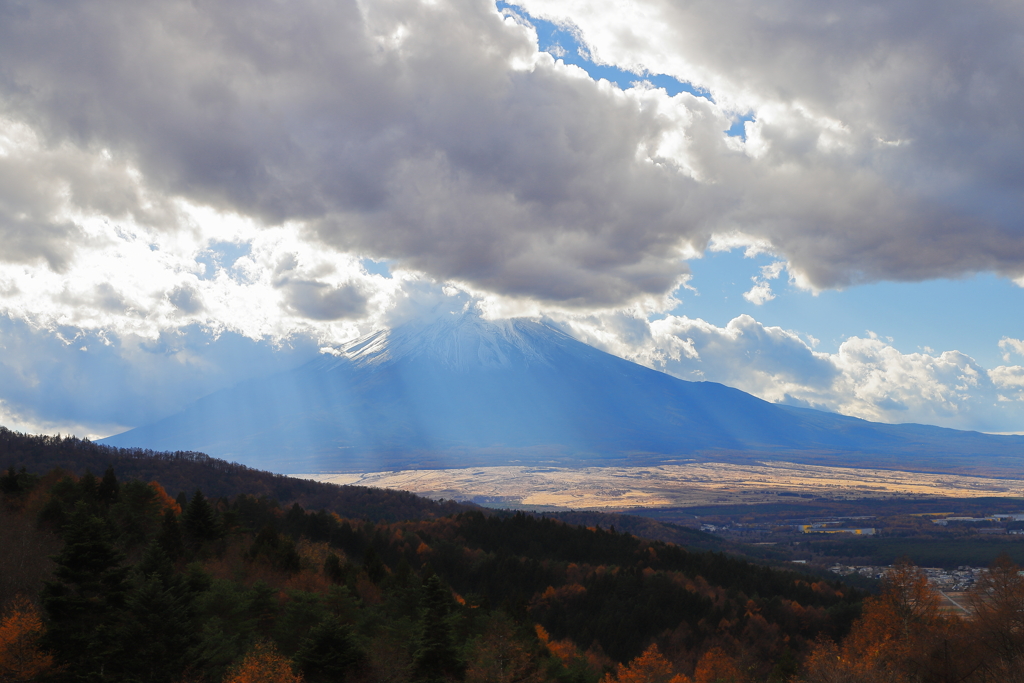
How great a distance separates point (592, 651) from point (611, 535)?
43.5m

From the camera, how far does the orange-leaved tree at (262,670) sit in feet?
122

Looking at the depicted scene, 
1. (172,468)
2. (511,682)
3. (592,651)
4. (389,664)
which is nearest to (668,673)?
(592,651)

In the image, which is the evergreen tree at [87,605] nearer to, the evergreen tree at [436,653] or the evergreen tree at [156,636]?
the evergreen tree at [156,636]

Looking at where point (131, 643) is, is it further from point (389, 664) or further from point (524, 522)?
point (524, 522)

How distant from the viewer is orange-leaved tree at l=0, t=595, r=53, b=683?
36.0 meters

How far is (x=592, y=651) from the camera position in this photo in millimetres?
86875

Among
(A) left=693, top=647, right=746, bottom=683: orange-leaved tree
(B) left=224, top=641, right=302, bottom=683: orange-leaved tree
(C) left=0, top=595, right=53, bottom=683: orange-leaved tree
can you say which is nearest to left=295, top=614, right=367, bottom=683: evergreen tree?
(B) left=224, top=641, right=302, bottom=683: orange-leaved tree

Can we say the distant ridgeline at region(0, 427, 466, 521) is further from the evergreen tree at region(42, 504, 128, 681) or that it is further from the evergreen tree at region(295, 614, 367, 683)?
the evergreen tree at region(295, 614, 367, 683)

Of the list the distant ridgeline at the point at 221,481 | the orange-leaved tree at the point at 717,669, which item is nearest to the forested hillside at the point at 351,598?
the orange-leaved tree at the point at 717,669

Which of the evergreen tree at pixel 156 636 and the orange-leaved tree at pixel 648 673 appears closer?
the evergreen tree at pixel 156 636

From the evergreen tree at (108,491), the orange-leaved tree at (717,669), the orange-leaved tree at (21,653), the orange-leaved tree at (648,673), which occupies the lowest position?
the orange-leaved tree at (717,669)

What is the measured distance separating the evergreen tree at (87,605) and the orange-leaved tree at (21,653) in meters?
0.67

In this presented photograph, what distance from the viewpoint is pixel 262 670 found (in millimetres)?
37906

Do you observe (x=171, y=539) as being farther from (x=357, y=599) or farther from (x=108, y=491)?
(x=357, y=599)
